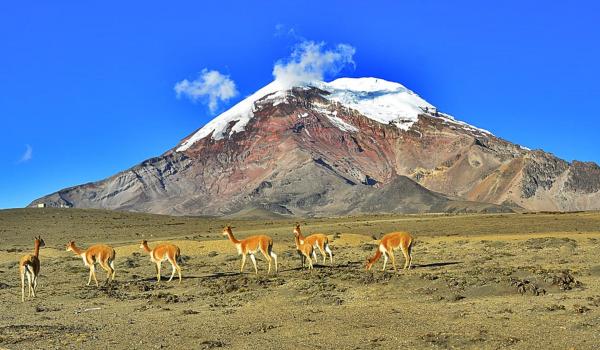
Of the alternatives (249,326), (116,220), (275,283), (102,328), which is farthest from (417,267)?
(116,220)

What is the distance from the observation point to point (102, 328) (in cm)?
1727

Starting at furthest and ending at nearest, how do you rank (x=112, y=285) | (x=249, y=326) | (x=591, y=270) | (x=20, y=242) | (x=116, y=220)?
1. (x=116, y=220)
2. (x=20, y=242)
3. (x=112, y=285)
4. (x=591, y=270)
5. (x=249, y=326)

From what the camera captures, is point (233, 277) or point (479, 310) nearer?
point (479, 310)

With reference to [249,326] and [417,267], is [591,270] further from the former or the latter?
[249,326]

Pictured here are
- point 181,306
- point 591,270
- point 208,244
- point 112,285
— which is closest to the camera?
point 181,306

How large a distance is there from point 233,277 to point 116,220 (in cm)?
7732

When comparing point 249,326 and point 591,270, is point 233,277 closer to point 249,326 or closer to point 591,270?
point 249,326

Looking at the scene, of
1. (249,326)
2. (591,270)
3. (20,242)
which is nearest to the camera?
(249,326)

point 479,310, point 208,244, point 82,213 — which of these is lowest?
point 479,310

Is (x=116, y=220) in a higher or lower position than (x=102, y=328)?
higher

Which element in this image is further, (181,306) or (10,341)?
(181,306)

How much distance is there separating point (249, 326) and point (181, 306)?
16.6 feet

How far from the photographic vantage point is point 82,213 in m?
103

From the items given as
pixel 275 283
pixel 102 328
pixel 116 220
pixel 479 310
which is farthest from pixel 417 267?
pixel 116 220
